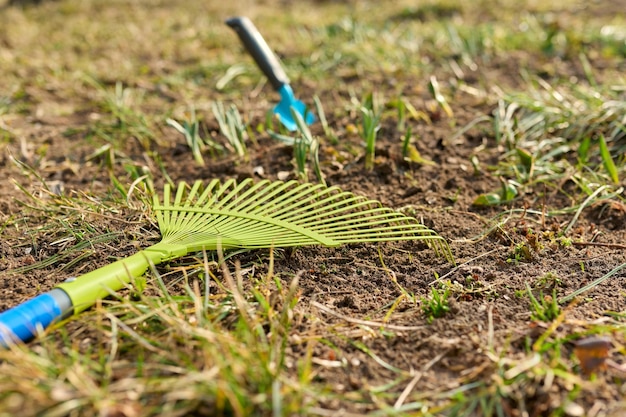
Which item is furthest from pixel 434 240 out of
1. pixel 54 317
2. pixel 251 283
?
pixel 54 317

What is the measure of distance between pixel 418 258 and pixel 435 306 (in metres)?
0.35

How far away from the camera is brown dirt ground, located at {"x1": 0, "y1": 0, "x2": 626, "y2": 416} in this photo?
1.64m

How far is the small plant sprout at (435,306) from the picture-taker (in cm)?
181

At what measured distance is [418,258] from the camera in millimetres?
2154

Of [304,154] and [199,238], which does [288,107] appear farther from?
[199,238]

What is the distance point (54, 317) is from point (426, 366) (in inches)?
35.1

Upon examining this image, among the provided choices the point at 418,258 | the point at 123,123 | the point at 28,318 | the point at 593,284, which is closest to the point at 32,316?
the point at 28,318

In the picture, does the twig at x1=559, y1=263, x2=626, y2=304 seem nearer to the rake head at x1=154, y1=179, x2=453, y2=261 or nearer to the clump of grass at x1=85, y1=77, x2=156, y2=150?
the rake head at x1=154, y1=179, x2=453, y2=261

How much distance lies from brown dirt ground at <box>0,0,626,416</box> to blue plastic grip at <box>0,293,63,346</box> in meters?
0.25

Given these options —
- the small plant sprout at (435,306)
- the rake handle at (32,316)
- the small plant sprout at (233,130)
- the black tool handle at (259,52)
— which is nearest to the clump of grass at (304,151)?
the small plant sprout at (233,130)

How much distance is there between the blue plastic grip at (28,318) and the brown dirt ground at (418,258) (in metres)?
0.25

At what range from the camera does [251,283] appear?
A: 1.95 m

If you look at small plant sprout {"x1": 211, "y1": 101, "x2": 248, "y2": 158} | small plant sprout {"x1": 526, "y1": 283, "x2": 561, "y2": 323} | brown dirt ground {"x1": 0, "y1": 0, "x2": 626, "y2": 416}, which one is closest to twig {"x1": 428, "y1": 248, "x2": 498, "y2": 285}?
brown dirt ground {"x1": 0, "y1": 0, "x2": 626, "y2": 416}

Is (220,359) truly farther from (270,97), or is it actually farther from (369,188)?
(270,97)
